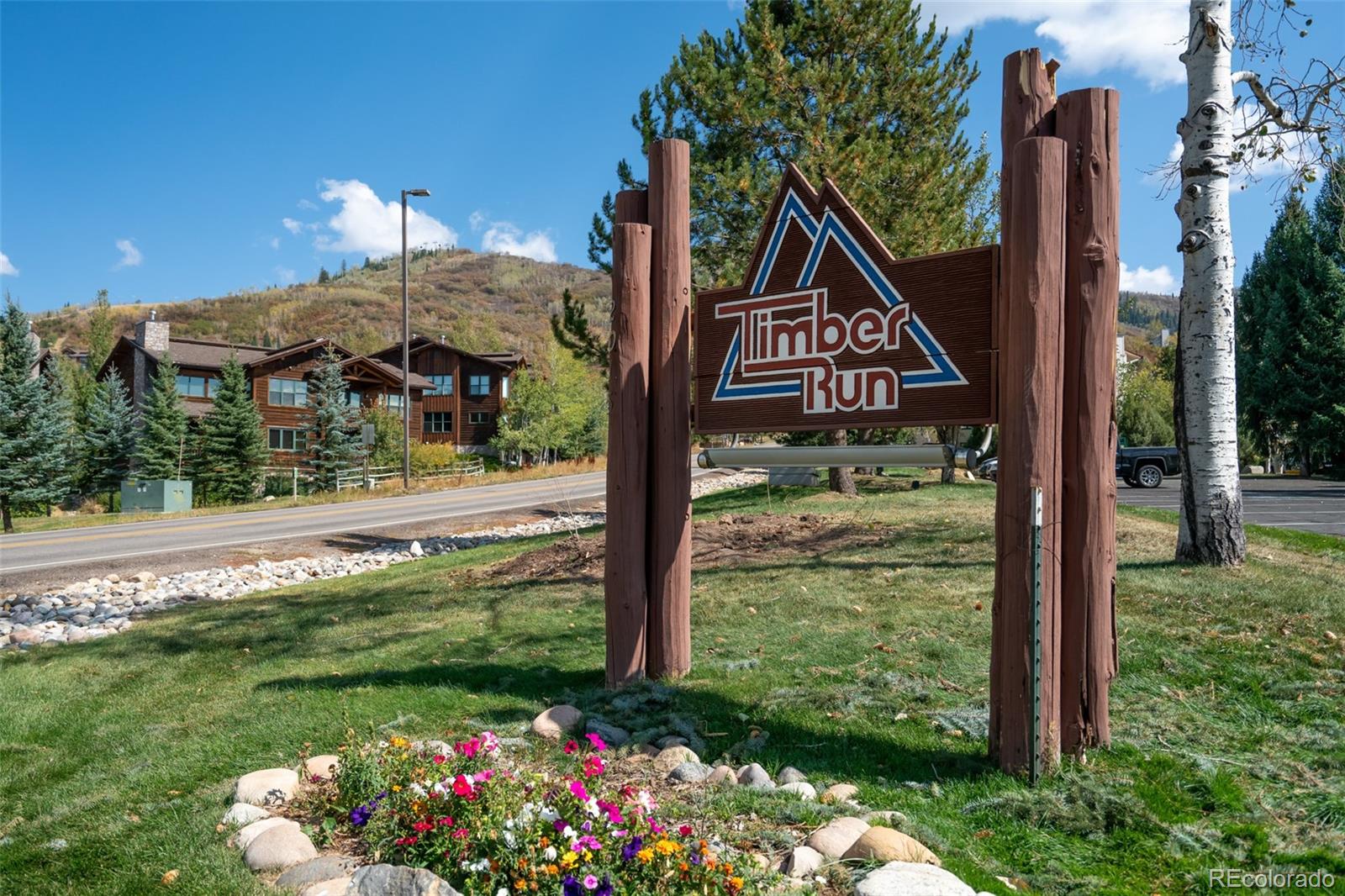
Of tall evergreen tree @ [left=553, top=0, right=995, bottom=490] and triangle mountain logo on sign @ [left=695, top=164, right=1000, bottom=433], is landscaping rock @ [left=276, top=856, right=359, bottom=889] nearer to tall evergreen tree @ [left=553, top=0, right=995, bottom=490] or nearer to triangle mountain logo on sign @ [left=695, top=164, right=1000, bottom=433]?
triangle mountain logo on sign @ [left=695, top=164, right=1000, bottom=433]

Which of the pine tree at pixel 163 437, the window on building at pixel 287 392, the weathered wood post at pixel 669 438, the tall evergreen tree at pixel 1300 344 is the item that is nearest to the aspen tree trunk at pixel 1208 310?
the weathered wood post at pixel 669 438

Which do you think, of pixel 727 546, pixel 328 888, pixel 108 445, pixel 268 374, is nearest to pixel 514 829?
pixel 328 888

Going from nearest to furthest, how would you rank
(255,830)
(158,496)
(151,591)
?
(255,830), (151,591), (158,496)

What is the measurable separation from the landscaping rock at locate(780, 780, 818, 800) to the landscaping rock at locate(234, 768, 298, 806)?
2.31 meters

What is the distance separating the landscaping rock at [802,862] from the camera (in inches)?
119

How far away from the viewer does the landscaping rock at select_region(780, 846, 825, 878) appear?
3.03 m

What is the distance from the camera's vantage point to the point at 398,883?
9.49 ft

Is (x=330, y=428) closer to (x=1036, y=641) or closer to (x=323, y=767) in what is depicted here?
(x=323, y=767)

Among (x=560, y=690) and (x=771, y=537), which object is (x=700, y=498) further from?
(x=560, y=690)

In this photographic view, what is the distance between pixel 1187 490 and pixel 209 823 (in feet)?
25.6

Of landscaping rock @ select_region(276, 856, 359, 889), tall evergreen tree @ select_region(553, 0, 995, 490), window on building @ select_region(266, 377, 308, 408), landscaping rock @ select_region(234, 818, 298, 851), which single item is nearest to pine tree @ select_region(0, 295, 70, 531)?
window on building @ select_region(266, 377, 308, 408)

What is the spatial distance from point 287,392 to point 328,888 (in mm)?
43652

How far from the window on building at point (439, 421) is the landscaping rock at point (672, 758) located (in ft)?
170

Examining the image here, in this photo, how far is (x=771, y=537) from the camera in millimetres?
10445
